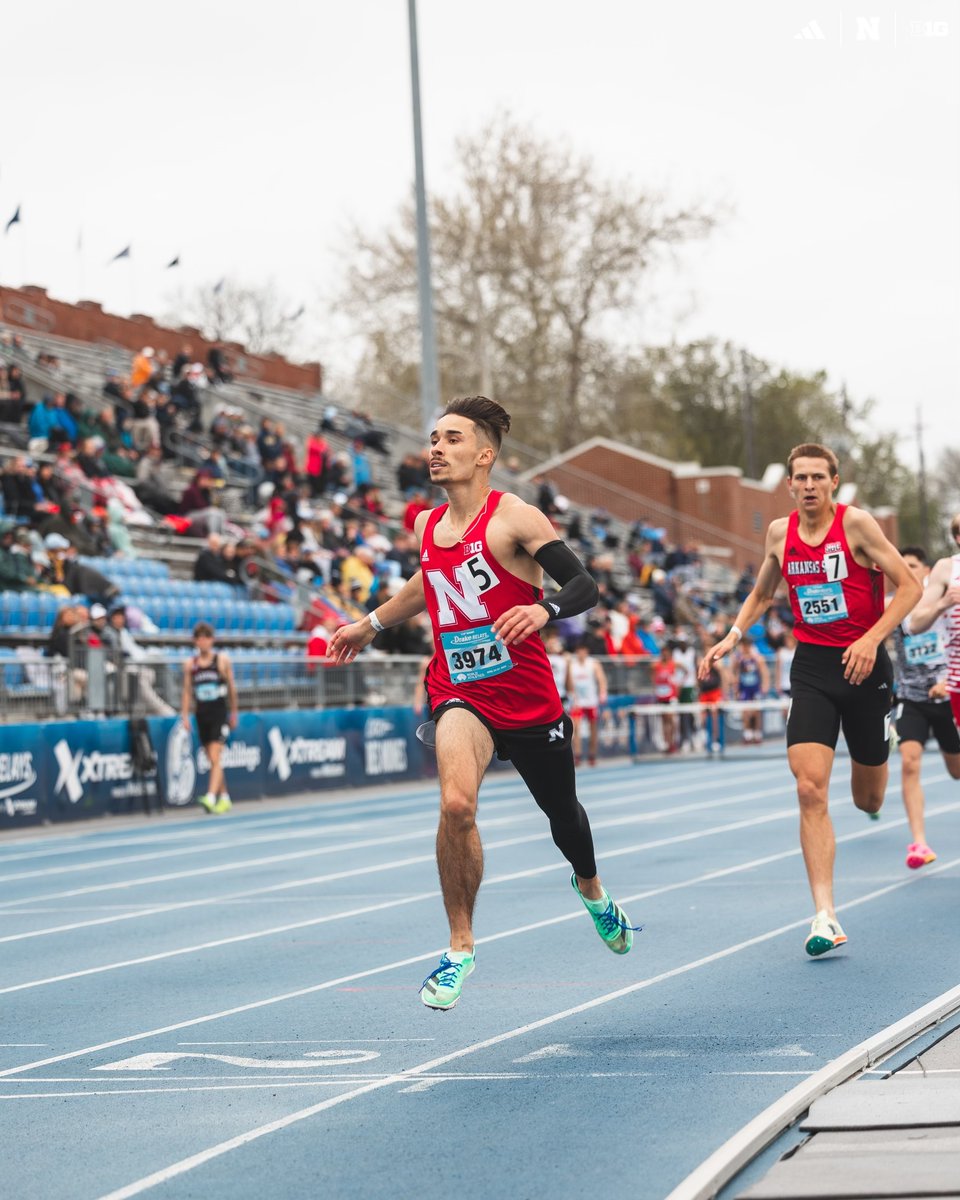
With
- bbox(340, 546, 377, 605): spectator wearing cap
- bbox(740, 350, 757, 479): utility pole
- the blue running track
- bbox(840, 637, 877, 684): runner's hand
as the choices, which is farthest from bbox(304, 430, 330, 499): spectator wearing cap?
bbox(740, 350, 757, 479): utility pole

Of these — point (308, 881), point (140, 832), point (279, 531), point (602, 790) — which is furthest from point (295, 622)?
point (308, 881)

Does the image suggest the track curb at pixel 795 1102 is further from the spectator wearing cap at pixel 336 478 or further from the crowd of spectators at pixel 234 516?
the spectator wearing cap at pixel 336 478

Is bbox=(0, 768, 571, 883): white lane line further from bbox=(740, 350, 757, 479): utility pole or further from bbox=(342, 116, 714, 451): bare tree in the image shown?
bbox=(740, 350, 757, 479): utility pole

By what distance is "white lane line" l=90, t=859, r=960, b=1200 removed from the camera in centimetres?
500

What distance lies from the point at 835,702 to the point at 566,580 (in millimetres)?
2557

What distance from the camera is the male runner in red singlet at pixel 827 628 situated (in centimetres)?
856

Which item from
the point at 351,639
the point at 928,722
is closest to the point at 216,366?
the point at 928,722

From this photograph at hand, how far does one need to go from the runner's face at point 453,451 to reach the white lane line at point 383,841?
527cm

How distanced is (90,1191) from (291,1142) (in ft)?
2.16

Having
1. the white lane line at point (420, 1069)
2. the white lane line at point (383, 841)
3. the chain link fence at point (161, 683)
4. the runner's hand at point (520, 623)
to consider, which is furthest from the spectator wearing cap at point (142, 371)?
the runner's hand at point (520, 623)

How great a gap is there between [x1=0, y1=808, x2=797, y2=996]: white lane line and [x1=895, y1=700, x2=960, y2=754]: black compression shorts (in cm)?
269

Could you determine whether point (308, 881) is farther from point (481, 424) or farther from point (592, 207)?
point (592, 207)

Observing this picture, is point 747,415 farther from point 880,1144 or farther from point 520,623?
point 880,1144

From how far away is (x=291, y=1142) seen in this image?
534cm
